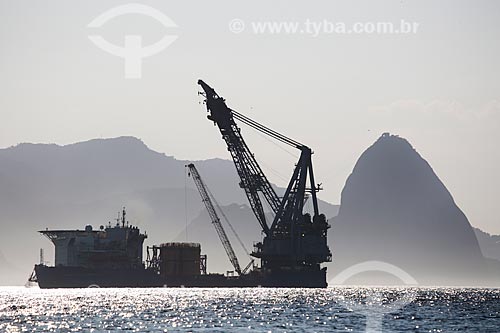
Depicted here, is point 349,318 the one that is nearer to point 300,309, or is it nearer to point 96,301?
point 300,309

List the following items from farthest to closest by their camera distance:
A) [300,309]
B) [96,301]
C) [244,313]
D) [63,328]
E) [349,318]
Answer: [96,301], [300,309], [244,313], [349,318], [63,328]

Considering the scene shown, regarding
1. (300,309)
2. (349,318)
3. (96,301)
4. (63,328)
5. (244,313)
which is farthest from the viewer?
(96,301)

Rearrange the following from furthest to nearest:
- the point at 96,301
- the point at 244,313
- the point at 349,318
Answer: the point at 96,301 → the point at 244,313 → the point at 349,318

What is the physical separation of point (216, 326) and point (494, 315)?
48.6m

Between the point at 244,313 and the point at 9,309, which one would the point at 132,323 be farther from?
the point at 9,309

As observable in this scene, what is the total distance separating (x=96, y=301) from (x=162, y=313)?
38585mm

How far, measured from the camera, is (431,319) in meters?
130

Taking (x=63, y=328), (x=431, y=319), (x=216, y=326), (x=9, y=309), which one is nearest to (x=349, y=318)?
(x=431, y=319)

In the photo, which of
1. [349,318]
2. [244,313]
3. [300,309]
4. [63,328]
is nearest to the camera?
[63,328]

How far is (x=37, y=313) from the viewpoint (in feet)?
457

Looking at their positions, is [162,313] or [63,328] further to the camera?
[162,313]


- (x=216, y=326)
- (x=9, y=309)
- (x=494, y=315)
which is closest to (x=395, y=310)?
(x=494, y=315)

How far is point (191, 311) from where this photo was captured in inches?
5551

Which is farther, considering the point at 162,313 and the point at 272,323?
the point at 162,313
